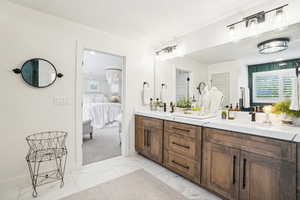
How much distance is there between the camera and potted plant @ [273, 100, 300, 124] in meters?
1.43

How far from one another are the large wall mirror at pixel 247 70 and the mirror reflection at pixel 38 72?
2180 millimetres

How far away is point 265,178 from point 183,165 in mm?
924

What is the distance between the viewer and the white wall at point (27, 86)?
177cm

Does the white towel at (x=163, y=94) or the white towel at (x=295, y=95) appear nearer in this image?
the white towel at (x=295, y=95)

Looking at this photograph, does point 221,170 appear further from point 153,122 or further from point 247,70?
point 247,70

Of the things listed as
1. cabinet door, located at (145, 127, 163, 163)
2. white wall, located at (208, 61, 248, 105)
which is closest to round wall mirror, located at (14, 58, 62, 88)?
cabinet door, located at (145, 127, 163, 163)

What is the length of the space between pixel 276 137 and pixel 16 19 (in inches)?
124

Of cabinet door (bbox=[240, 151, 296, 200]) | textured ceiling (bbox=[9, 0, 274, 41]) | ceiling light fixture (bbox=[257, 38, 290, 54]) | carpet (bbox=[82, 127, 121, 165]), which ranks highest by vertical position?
textured ceiling (bbox=[9, 0, 274, 41])

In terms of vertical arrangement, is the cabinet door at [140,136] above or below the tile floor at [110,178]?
above

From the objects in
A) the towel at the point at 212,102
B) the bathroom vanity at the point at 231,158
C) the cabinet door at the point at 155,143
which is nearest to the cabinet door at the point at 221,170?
the bathroom vanity at the point at 231,158

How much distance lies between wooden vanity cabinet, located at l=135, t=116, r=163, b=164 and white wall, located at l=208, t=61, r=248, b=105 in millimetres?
1151

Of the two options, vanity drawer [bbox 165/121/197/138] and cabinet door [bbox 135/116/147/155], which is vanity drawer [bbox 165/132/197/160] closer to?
vanity drawer [bbox 165/121/197/138]

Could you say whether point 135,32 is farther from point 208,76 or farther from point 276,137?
point 276,137

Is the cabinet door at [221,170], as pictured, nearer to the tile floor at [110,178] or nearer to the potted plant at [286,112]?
the tile floor at [110,178]
